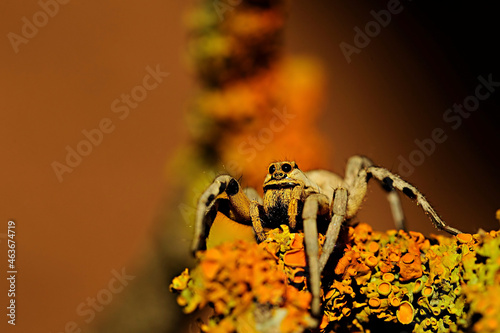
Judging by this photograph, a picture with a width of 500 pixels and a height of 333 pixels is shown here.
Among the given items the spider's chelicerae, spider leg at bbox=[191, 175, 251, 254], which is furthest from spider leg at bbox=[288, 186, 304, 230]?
spider leg at bbox=[191, 175, 251, 254]

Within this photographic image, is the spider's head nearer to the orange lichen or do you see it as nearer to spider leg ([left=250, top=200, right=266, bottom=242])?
spider leg ([left=250, top=200, right=266, bottom=242])

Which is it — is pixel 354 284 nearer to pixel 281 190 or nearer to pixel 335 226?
pixel 335 226

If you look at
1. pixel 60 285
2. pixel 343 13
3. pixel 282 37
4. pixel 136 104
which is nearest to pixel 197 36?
pixel 282 37

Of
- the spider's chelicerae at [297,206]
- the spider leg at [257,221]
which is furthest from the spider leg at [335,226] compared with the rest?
the spider leg at [257,221]

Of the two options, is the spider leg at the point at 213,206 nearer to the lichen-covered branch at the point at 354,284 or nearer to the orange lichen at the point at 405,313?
the lichen-covered branch at the point at 354,284

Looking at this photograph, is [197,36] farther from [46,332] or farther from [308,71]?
[46,332]

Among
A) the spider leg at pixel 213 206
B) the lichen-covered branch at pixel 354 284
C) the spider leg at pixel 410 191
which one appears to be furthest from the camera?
the spider leg at pixel 410 191
